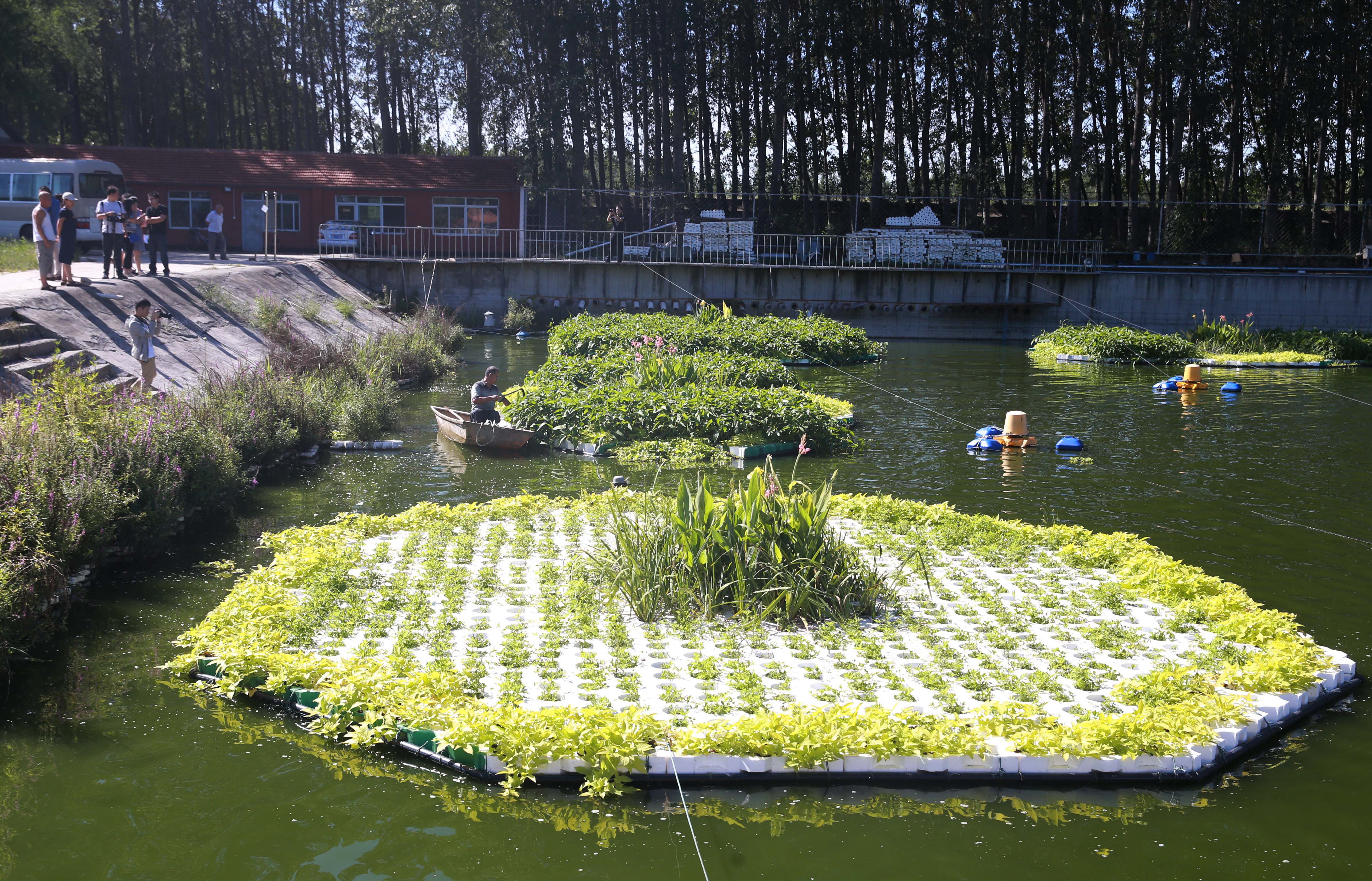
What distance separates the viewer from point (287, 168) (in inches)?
1778

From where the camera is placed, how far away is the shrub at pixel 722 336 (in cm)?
2675

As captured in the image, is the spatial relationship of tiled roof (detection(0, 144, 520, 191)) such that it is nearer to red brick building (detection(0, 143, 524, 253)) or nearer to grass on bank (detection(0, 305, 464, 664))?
red brick building (detection(0, 143, 524, 253))

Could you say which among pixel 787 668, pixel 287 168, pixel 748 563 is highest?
pixel 287 168

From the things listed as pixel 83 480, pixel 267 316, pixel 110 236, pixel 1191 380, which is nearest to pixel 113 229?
pixel 110 236

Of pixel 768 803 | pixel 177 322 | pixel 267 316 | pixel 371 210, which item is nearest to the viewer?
pixel 768 803

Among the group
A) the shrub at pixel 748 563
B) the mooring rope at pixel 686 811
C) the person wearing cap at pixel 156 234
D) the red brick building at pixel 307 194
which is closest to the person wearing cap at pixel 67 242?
the person wearing cap at pixel 156 234

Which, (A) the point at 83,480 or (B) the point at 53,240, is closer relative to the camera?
(A) the point at 83,480

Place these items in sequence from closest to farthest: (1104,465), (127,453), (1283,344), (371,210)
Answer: (127,453) < (1104,465) < (1283,344) < (371,210)

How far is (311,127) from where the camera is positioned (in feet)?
205

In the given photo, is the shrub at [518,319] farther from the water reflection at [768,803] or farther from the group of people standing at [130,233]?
the water reflection at [768,803]

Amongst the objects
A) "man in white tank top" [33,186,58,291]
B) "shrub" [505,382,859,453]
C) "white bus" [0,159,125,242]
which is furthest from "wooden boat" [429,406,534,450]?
"white bus" [0,159,125,242]

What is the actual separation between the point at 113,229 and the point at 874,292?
24.9 metres

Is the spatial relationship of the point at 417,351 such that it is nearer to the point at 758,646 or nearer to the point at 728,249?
the point at 758,646

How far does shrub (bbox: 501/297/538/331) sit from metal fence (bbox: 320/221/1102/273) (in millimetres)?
2276
